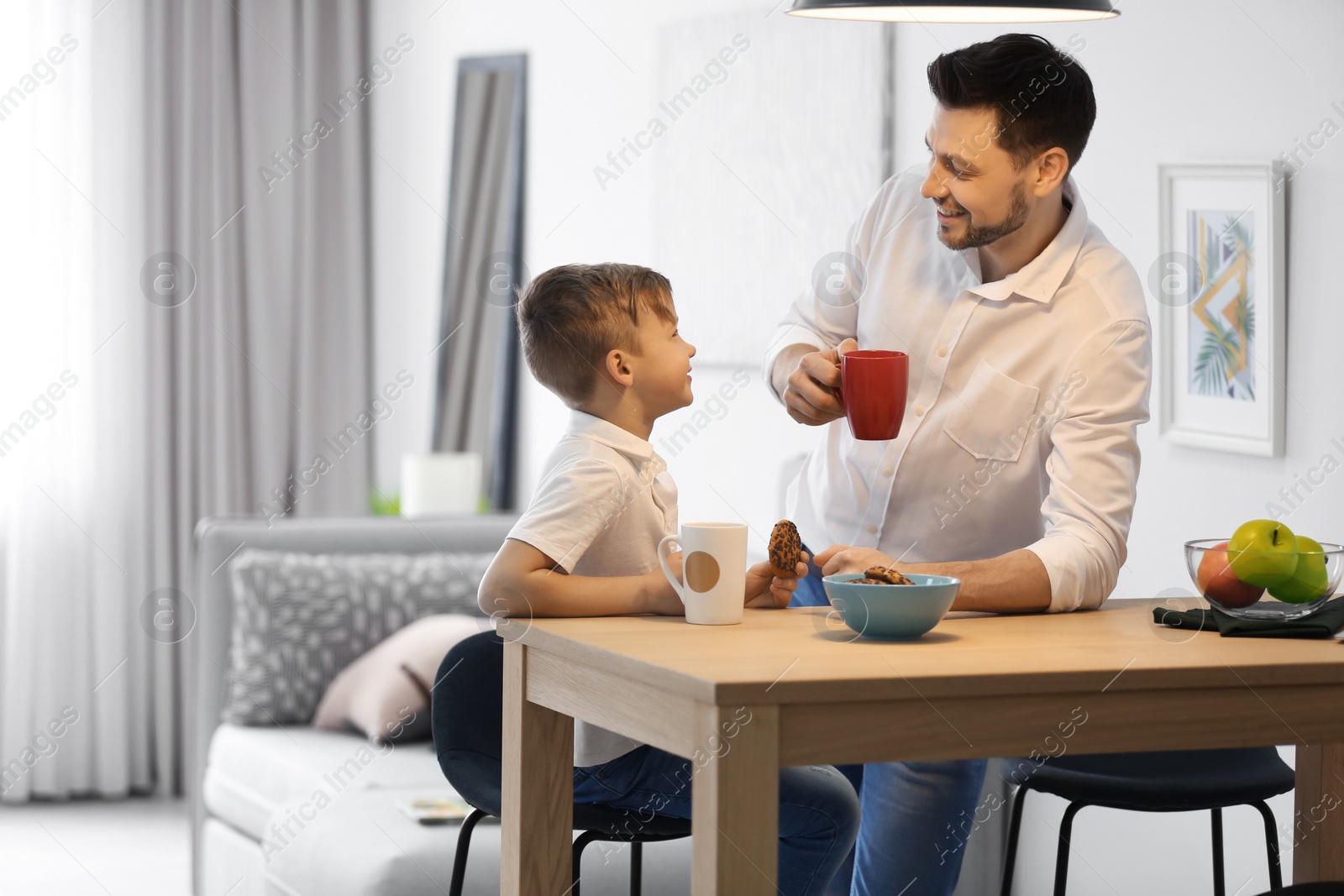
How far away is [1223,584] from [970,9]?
745 mm

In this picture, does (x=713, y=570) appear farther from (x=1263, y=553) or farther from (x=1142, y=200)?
(x=1142, y=200)

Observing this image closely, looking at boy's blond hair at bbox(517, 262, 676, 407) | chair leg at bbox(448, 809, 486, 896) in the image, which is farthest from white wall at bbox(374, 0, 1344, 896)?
chair leg at bbox(448, 809, 486, 896)

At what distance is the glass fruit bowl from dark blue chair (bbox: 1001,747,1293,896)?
1.51 ft

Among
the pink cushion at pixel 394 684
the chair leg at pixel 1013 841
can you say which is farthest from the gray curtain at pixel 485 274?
the chair leg at pixel 1013 841

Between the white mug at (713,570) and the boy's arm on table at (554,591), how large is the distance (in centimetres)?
6

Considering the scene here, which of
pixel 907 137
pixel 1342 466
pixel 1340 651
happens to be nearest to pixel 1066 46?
pixel 907 137

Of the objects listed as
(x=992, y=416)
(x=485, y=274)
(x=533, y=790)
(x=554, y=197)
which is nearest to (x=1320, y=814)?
(x=992, y=416)

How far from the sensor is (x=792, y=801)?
6.06 ft

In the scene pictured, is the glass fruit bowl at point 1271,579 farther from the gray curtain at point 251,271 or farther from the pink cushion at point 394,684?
the gray curtain at point 251,271

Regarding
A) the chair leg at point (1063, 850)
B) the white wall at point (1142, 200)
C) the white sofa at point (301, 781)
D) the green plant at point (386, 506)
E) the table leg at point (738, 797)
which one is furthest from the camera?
the green plant at point (386, 506)

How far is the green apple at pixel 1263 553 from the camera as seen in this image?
1661 millimetres

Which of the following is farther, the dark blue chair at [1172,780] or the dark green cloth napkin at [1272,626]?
the dark blue chair at [1172,780]

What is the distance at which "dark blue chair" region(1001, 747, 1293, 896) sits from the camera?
2.11 metres

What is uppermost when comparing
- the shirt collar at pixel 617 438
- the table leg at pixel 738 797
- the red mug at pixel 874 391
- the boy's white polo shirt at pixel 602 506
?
the red mug at pixel 874 391
